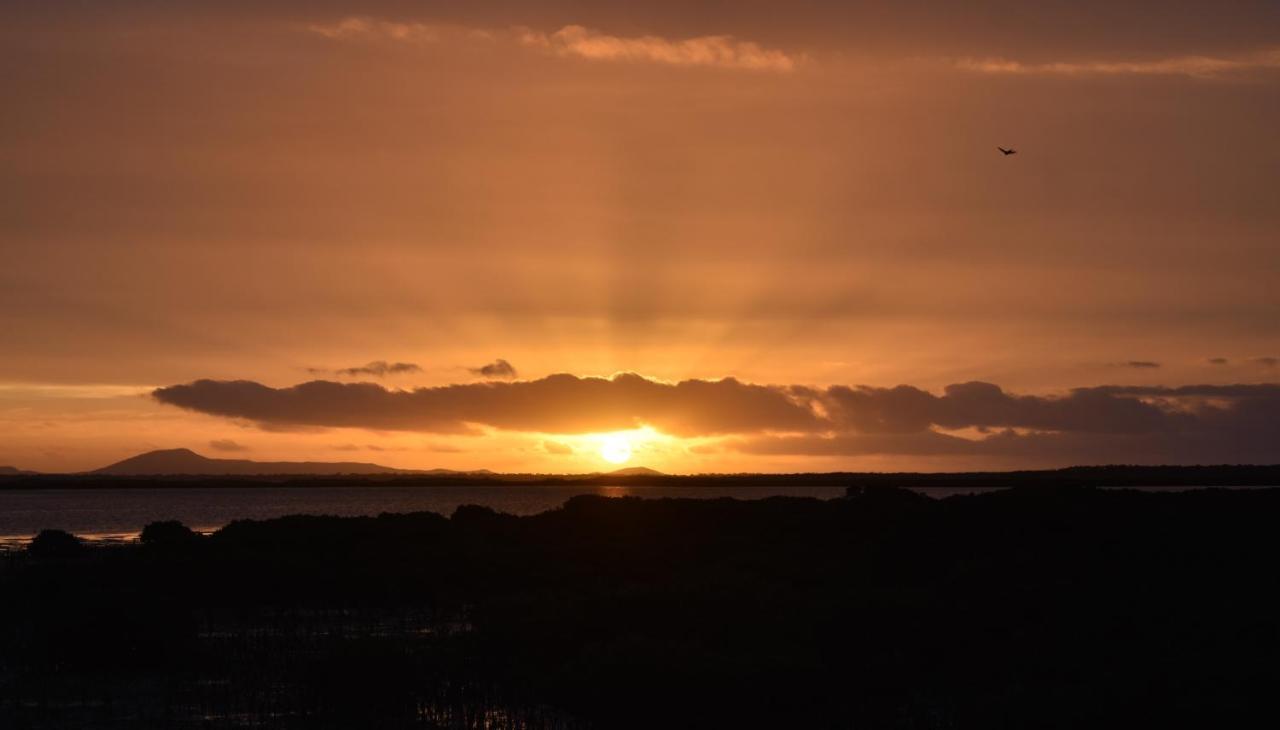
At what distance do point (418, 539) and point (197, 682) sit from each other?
114 feet

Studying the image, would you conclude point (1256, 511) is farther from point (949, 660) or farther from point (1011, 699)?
point (1011, 699)

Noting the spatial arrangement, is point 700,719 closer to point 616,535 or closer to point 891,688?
point 891,688

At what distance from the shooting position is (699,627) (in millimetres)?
33219

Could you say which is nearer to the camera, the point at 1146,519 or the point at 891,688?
the point at 891,688

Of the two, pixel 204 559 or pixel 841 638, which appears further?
pixel 204 559

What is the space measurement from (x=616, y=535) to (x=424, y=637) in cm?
2733

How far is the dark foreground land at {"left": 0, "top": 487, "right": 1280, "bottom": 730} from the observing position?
25203mm

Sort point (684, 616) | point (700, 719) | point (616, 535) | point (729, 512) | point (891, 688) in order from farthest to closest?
point (729, 512)
point (616, 535)
point (684, 616)
point (891, 688)
point (700, 719)

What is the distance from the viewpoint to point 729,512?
73750 millimetres

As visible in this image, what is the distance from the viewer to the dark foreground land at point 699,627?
82.7 feet

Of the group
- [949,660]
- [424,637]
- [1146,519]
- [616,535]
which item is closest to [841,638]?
[949,660]

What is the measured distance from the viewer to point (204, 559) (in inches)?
2071

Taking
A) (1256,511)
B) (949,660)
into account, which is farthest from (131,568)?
(1256,511)

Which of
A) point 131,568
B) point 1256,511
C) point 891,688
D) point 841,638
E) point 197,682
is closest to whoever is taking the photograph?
point 891,688
